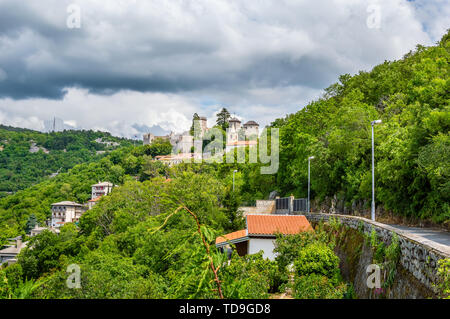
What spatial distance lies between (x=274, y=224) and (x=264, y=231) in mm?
1448

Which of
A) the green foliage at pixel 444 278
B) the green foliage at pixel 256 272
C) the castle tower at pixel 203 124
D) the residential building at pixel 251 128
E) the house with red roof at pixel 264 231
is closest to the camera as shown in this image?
the green foliage at pixel 444 278

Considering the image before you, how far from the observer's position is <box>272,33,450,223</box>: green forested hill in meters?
19.0

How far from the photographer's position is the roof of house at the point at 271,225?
79.8ft

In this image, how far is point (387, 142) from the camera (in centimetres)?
2556

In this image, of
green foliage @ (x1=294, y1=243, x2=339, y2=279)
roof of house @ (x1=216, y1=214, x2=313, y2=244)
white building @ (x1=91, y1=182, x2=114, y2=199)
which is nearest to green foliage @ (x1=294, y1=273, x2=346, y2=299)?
green foliage @ (x1=294, y1=243, x2=339, y2=279)

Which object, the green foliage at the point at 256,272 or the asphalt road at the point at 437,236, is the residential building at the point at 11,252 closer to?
the green foliage at the point at 256,272

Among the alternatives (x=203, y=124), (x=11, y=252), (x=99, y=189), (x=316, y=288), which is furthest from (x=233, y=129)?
(x=316, y=288)

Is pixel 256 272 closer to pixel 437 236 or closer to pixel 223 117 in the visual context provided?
pixel 437 236

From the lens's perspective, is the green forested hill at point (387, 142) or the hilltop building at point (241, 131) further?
the hilltop building at point (241, 131)

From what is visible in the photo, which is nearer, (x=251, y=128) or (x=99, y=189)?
(x=99, y=189)

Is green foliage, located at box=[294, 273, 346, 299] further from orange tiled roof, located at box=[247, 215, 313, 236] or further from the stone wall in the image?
orange tiled roof, located at box=[247, 215, 313, 236]

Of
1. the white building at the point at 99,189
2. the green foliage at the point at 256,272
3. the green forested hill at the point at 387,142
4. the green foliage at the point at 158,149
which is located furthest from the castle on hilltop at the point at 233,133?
the green foliage at the point at 256,272

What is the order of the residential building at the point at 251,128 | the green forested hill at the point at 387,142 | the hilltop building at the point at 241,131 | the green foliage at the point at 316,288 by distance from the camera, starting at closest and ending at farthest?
the green foliage at the point at 316,288, the green forested hill at the point at 387,142, the hilltop building at the point at 241,131, the residential building at the point at 251,128

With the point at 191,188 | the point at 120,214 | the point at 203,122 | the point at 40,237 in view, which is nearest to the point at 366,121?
the point at 191,188
